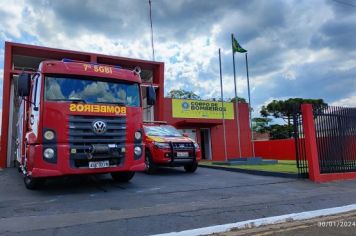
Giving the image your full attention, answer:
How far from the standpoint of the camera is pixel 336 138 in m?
13.4

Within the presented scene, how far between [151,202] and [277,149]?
91.3 feet

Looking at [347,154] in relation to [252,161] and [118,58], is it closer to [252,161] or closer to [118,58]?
[252,161]

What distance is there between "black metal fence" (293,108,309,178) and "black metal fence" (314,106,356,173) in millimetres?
510

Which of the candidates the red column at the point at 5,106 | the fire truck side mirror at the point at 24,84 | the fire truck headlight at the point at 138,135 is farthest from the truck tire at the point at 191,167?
the red column at the point at 5,106

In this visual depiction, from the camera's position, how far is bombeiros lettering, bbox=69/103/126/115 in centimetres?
868

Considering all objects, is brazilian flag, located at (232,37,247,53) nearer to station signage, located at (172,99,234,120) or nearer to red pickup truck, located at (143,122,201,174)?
station signage, located at (172,99,234,120)

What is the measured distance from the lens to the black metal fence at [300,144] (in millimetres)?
12688

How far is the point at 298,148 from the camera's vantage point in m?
13.0

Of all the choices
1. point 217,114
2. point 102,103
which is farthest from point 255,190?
point 217,114

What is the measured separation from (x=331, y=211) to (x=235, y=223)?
106 inches

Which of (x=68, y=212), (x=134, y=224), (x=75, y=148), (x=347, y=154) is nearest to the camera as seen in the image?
(x=134, y=224)

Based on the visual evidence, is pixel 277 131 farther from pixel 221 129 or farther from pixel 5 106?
pixel 5 106

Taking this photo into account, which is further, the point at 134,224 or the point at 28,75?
the point at 28,75
